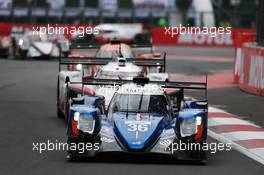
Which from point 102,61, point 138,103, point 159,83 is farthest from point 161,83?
point 102,61

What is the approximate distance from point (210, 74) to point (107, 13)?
99.0ft

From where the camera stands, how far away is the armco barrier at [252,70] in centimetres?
2227

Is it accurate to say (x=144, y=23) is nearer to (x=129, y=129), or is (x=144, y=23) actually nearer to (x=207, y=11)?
(x=207, y=11)

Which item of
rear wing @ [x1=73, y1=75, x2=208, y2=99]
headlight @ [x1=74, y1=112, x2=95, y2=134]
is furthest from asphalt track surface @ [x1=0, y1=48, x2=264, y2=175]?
rear wing @ [x1=73, y1=75, x2=208, y2=99]

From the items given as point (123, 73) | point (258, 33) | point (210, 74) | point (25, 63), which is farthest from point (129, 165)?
point (25, 63)

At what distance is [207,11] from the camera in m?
Result: 61.5

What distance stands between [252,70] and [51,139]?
9879mm

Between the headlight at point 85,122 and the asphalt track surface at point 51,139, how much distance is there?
429 millimetres

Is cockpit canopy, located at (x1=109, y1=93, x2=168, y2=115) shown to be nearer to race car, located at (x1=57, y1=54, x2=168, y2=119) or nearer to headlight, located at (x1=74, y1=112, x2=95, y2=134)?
headlight, located at (x1=74, y1=112, x2=95, y2=134)

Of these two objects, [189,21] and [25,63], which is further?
[189,21]

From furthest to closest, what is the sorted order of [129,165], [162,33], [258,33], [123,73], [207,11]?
1. [207,11]
2. [162,33]
3. [258,33]
4. [123,73]
5. [129,165]

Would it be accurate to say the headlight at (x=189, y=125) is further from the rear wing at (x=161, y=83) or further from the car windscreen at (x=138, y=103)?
the rear wing at (x=161, y=83)

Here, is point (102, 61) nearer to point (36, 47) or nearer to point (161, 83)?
point (161, 83)

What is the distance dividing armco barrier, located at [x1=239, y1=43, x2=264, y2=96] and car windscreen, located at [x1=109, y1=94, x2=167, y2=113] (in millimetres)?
9355
